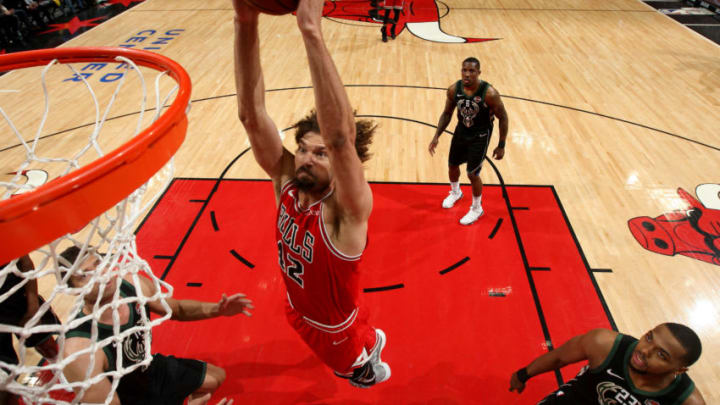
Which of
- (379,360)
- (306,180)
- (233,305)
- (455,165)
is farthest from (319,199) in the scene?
(455,165)

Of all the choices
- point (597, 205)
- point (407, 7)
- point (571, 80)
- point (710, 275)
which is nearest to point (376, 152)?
point (597, 205)

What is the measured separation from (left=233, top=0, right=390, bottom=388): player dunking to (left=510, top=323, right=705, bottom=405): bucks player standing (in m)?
1.13

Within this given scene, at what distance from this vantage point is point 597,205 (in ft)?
14.5

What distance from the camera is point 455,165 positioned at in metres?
4.23

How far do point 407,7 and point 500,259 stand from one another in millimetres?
9366

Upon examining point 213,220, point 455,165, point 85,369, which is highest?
point 85,369

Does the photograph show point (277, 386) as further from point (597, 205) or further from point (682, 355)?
point (597, 205)

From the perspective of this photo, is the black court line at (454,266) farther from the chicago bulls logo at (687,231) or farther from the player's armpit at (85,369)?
the player's armpit at (85,369)

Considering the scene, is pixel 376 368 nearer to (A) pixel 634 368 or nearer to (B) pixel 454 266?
(A) pixel 634 368

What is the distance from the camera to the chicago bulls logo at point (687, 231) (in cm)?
387

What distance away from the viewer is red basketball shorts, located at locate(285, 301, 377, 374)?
6.94ft

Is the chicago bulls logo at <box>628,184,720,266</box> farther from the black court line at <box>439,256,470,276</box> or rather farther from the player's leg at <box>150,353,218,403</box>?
the player's leg at <box>150,353,218,403</box>

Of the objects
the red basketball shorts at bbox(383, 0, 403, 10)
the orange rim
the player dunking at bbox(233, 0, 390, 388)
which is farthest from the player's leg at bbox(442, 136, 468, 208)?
the red basketball shorts at bbox(383, 0, 403, 10)

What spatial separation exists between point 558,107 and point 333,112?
6.19 m
